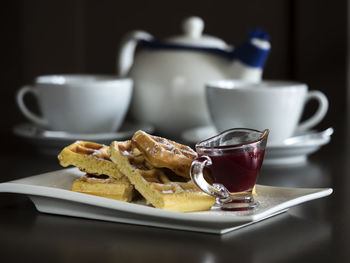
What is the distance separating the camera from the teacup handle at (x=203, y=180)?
0.82 metres

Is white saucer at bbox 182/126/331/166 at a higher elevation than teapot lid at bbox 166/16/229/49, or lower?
lower

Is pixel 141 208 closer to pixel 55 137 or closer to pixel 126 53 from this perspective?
pixel 55 137

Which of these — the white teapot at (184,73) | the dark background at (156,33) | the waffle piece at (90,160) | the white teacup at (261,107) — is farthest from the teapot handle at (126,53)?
the waffle piece at (90,160)

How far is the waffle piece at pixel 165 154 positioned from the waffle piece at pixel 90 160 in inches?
1.9

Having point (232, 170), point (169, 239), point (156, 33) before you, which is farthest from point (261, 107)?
point (156, 33)

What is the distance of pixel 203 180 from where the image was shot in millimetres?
825

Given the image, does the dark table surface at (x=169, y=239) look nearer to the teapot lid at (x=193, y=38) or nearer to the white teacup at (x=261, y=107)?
the white teacup at (x=261, y=107)

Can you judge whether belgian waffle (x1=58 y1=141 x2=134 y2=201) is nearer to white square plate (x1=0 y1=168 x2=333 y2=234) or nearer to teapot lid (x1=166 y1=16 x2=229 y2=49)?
white square plate (x1=0 y1=168 x2=333 y2=234)

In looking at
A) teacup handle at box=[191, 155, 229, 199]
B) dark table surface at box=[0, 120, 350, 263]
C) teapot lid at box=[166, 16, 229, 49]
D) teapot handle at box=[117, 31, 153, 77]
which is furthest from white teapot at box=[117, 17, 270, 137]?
teacup handle at box=[191, 155, 229, 199]

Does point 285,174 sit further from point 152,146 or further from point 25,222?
point 25,222

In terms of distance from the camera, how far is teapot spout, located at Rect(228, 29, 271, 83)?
1555 millimetres

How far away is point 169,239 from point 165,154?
0.13 metres

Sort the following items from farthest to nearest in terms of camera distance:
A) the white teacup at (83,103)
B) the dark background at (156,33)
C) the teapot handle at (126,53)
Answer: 1. the dark background at (156,33)
2. the teapot handle at (126,53)
3. the white teacup at (83,103)

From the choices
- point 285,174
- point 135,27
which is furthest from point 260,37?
point 135,27
